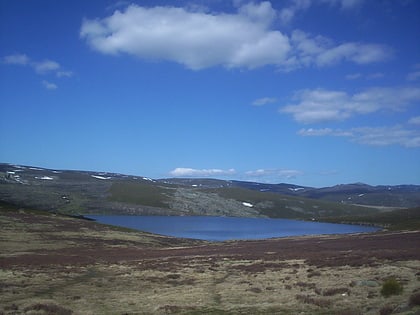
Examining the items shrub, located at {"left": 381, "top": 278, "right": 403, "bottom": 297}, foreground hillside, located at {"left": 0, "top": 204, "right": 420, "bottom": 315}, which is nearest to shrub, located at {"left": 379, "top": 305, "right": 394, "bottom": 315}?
foreground hillside, located at {"left": 0, "top": 204, "right": 420, "bottom": 315}

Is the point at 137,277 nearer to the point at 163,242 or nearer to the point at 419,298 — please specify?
the point at 419,298

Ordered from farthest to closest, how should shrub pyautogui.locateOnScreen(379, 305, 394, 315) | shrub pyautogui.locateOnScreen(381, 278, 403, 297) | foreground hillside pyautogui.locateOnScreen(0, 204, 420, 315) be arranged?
shrub pyautogui.locateOnScreen(381, 278, 403, 297), foreground hillside pyautogui.locateOnScreen(0, 204, 420, 315), shrub pyautogui.locateOnScreen(379, 305, 394, 315)

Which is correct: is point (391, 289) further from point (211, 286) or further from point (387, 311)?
point (211, 286)

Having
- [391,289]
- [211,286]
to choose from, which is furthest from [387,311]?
[211,286]

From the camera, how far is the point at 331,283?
100 feet

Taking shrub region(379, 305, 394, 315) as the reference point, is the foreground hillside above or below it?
below

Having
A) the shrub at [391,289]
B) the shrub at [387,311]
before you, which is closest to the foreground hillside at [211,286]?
the shrub at [387,311]

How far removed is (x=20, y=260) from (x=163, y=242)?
4993cm

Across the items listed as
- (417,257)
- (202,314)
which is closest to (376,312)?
(202,314)

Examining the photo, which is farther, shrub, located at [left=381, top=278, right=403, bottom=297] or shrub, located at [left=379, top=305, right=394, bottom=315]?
shrub, located at [left=381, top=278, right=403, bottom=297]

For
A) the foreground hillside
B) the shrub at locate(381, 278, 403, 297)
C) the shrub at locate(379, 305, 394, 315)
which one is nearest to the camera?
the shrub at locate(379, 305, 394, 315)

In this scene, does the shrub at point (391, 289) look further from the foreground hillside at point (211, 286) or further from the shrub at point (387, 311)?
the shrub at point (387, 311)

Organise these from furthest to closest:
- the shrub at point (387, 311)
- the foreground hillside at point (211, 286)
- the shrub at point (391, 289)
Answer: the shrub at point (391, 289), the foreground hillside at point (211, 286), the shrub at point (387, 311)

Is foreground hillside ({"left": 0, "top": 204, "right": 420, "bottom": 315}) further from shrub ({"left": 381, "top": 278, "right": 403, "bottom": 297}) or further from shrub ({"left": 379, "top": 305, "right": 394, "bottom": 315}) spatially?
shrub ({"left": 381, "top": 278, "right": 403, "bottom": 297})
